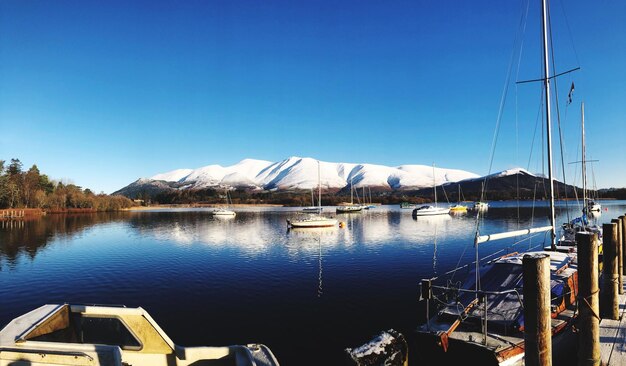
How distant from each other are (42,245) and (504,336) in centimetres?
5767

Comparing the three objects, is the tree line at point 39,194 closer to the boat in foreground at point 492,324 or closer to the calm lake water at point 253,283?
the calm lake water at point 253,283

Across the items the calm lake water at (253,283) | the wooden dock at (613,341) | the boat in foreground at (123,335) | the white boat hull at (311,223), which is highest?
the boat in foreground at (123,335)

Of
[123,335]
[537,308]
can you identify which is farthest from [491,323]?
[123,335]

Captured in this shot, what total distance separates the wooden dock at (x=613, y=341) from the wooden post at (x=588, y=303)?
2.62 ft

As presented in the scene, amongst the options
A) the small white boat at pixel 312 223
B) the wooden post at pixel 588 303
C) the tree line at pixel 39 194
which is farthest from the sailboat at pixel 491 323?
the tree line at pixel 39 194

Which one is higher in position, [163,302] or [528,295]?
[528,295]

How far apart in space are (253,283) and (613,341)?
21.6m

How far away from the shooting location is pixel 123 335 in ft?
32.4

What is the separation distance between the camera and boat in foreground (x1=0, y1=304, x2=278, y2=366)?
8.96 meters

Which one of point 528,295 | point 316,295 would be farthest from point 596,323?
point 316,295

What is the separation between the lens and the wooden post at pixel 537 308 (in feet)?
24.3

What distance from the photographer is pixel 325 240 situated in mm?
51594

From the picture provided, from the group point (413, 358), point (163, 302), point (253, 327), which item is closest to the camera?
point (413, 358)

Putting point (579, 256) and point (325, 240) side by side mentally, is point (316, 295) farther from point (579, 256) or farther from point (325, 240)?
point (325, 240)
